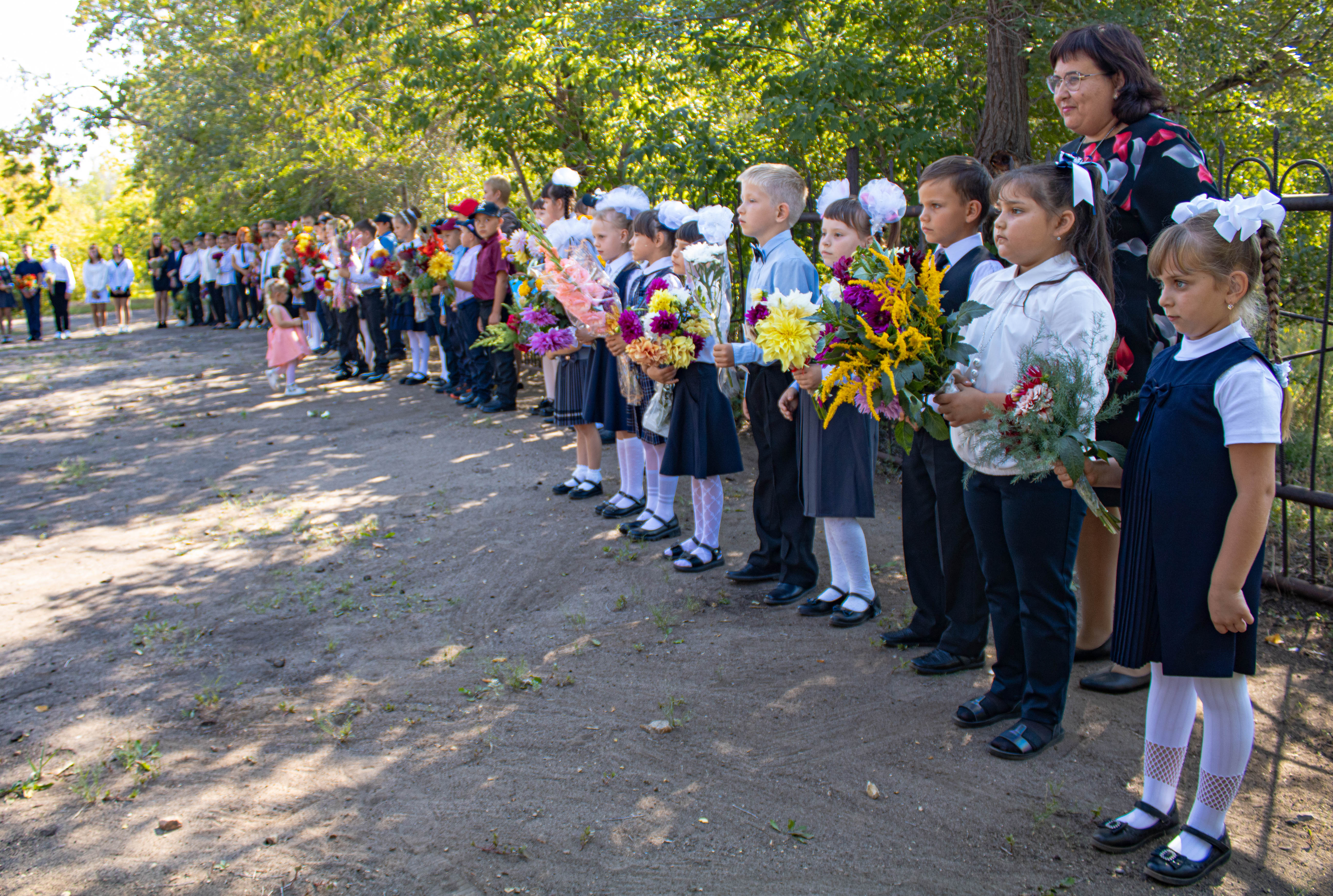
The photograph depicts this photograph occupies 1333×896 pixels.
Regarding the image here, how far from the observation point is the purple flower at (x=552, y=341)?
6.75m

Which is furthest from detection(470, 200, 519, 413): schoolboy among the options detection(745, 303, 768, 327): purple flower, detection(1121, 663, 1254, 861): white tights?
detection(1121, 663, 1254, 861): white tights

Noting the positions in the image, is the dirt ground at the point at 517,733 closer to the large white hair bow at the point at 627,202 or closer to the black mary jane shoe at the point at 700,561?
the black mary jane shoe at the point at 700,561

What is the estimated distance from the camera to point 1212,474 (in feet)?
8.99

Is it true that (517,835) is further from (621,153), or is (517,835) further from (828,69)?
(621,153)

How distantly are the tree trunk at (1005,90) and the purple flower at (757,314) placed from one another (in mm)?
→ 3344

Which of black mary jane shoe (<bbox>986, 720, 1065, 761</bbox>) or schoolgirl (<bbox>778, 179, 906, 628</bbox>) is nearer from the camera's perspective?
black mary jane shoe (<bbox>986, 720, 1065, 761</bbox>)

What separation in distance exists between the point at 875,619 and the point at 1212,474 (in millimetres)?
2363

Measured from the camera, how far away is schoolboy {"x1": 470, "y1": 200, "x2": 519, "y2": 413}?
9789mm

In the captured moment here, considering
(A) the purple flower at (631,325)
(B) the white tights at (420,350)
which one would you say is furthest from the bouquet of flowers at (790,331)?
(B) the white tights at (420,350)

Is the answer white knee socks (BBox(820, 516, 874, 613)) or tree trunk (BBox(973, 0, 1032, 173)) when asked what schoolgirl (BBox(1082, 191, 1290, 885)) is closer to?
white knee socks (BBox(820, 516, 874, 613))

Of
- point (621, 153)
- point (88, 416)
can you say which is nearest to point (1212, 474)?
point (621, 153)

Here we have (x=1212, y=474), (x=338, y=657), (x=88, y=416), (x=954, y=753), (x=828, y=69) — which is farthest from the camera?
(x=88, y=416)

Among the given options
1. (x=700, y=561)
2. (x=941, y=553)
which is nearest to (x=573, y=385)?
(x=700, y=561)

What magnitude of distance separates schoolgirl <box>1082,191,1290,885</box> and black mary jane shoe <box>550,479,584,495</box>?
15.9 ft
